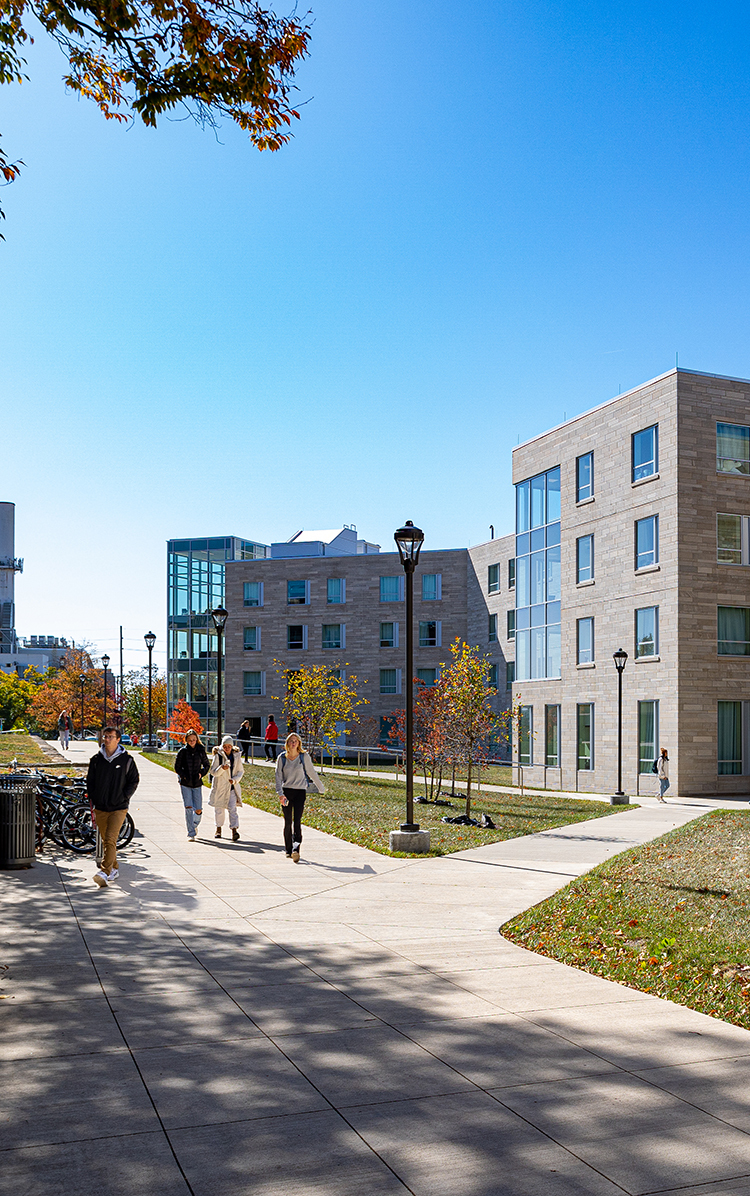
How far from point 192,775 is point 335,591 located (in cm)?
4377

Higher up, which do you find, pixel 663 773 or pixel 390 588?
pixel 390 588

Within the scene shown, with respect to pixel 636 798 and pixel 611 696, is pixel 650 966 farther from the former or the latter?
pixel 611 696

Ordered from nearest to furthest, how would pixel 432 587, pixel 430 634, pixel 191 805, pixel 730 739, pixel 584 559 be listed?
pixel 191 805 → pixel 730 739 → pixel 584 559 → pixel 430 634 → pixel 432 587

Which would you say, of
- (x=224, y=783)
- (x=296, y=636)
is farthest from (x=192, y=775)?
(x=296, y=636)

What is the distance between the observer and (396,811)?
21.8 metres

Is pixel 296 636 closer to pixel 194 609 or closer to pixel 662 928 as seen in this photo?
pixel 194 609

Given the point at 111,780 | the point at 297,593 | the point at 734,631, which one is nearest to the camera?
the point at 111,780

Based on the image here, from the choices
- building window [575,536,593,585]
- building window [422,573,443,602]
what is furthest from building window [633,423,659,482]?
building window [422,573,443,602]

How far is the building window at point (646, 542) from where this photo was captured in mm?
33031

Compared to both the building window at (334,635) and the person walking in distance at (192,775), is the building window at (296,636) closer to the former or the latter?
the building window at (334,635)

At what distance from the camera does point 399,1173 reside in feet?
14.7

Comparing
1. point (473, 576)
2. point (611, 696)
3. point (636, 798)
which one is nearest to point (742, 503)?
point (611, 696)

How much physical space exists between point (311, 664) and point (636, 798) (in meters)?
31.0

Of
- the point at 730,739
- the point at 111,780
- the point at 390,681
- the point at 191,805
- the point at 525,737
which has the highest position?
the point at 390,681
